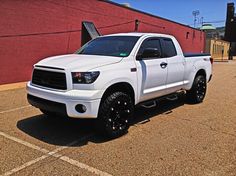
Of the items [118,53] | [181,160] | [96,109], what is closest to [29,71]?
[118,53]

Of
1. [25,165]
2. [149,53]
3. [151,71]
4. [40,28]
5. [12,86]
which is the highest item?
[40,28]

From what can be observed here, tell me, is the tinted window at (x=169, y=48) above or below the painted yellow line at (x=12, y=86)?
above

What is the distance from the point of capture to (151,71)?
5582 millimetres

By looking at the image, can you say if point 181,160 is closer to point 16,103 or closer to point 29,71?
point 16,103

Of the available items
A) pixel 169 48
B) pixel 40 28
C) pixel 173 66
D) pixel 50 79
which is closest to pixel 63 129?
pixel 50 79

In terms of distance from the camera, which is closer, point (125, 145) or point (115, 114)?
point (125, 145)

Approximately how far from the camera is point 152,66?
5625mm

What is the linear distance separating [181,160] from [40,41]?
951 cm

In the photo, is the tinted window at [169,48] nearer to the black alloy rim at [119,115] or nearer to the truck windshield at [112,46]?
the truck windshield at [112,46]

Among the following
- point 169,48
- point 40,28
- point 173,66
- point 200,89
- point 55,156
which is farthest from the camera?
point 40,28

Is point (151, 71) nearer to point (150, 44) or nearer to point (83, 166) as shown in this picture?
point (150, 44)

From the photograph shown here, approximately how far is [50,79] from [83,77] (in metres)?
0.69

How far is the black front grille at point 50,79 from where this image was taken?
447 centimetres

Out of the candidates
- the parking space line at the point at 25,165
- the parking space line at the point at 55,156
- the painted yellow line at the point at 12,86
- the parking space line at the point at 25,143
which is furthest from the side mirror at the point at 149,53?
the painted yellow line at the point at 12,86
